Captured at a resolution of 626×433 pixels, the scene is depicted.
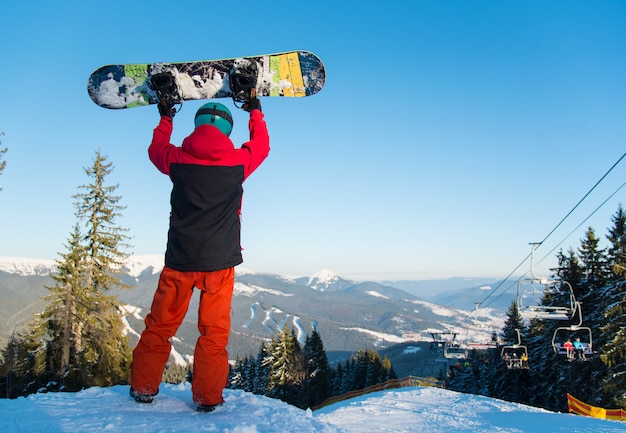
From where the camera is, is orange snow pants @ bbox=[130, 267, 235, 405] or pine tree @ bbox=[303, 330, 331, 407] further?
pine tree @ bbox=[303, 330, 331, 407]

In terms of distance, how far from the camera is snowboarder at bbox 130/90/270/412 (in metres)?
3.77

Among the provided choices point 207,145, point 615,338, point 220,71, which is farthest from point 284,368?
point 207,145

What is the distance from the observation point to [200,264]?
3768 millimetres

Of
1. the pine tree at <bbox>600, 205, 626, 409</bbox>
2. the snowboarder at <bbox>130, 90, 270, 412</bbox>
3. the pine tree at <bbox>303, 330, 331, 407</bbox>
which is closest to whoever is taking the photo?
the snowboarder at <bbox>130, 90, 270, 412</bbox>

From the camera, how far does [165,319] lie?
383 centimetres

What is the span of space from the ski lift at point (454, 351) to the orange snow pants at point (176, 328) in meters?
22.8

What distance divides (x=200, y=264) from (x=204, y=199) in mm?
593

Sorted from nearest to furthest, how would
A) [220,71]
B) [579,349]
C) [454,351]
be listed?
[220,71] < [579,349] < [454,351]

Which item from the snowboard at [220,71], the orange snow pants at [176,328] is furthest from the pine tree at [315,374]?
the orange snow pants at [176,328]

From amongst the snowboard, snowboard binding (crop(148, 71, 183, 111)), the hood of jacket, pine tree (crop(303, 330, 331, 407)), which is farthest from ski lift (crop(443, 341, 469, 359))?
the hood of jacket

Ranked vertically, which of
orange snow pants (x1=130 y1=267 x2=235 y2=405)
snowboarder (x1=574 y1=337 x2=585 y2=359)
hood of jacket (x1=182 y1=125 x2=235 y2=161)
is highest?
hood of jacket (x1=182 y1=125 x2=235 y2=161)

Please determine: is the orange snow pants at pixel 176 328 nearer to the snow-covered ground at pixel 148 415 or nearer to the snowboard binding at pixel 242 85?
the snow-covered ground at pixel 148 415

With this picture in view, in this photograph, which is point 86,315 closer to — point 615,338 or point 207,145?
point 207,145

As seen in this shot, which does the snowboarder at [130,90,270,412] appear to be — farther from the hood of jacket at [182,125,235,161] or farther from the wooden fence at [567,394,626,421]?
the wooden fence at [567,394,626,421]
